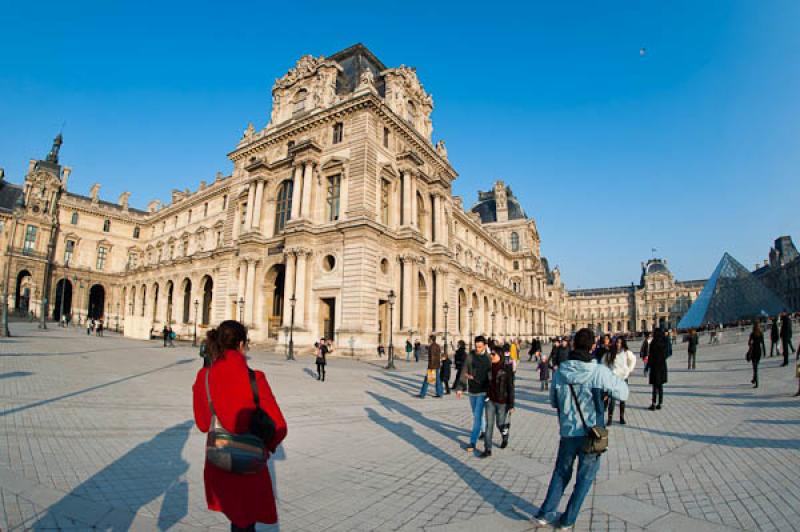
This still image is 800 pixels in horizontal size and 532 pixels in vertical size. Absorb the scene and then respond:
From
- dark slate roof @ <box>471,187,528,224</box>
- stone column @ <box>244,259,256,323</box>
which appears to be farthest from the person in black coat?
dark slate roof @ <box>471,187,528,224</box>

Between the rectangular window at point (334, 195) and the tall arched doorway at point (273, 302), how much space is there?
Result: 257 inches

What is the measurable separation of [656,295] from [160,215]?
135318mm

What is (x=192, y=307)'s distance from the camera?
138 ft

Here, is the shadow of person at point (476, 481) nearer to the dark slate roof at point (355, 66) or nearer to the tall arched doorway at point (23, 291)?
the dark slate roof at point (355, 66)

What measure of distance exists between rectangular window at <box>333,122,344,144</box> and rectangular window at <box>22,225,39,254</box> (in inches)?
1973

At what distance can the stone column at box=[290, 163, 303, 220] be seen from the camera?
2888cm

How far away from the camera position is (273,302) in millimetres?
32500

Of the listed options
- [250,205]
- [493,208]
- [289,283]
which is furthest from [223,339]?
[493,208]

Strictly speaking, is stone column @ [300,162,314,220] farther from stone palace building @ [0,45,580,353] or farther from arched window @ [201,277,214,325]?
arched window @ [201,277,214,325]

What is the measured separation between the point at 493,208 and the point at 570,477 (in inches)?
3041

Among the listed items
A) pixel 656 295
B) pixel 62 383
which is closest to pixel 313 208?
pixel 62 383

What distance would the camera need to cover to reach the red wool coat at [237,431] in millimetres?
2551

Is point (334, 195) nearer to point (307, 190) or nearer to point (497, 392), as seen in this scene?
point (307, 190)

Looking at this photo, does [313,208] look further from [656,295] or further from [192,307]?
[656,295]
